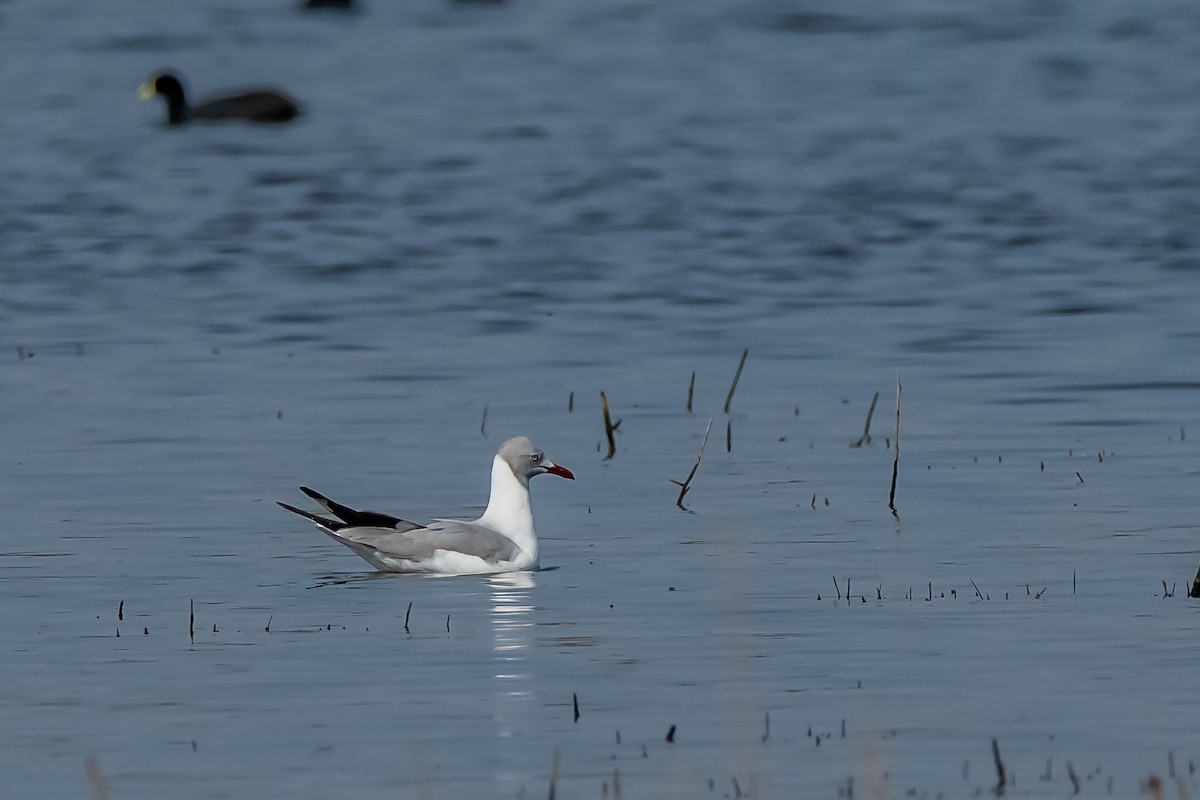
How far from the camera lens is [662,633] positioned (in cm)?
1087

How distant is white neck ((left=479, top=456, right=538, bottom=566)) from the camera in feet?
41.0

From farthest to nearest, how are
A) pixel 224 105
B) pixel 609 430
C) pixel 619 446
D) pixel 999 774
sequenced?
pixel 224 105
pixel 619 446
pixel 609 430
pixel 999 774

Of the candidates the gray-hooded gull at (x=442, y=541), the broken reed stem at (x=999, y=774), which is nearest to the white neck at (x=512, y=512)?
the gray-hooded gull at (x=442, y=541)

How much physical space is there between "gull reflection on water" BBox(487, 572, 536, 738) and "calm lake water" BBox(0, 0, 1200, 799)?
1.3 inches

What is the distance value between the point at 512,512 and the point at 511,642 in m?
1.97

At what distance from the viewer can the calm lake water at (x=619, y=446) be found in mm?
9188

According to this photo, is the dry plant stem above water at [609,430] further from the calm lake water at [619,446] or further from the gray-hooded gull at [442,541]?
the gray-hooded gull at [442,541]

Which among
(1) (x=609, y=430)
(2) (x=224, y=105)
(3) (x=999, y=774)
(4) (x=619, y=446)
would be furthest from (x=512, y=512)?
(2) (x=224, y=105)

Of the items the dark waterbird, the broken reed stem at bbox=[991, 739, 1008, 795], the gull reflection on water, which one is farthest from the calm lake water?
the dark waterbird

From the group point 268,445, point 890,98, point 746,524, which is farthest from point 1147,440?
point 890,98

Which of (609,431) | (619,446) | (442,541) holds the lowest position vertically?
(619,446)

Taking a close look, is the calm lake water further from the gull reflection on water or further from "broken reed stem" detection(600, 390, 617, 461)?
"broken reed stem" detection(600, 390, 617, 461)

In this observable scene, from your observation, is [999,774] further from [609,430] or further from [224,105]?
[224,105]

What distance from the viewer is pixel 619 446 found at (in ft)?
51.9
